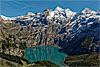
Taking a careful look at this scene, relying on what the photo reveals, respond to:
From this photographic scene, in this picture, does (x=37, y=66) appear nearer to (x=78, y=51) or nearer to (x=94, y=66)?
(x=94, y=66)

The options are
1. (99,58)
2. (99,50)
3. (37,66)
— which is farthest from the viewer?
(99,50)

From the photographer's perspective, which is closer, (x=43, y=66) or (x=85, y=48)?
(x=43, y=66)

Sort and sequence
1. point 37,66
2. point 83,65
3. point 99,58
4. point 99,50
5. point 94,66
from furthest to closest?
point 99,50
point 99,58
point 83,65
point 94,66
point 37,66

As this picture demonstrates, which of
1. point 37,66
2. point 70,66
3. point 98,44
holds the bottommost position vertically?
point 70,66

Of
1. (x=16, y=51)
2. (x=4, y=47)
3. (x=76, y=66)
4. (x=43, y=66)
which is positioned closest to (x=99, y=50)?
(x=76, y=66)

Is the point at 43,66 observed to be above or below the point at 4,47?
below

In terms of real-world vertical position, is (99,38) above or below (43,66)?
above

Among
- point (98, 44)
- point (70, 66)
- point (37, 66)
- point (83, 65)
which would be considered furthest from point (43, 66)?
point (98, 44)

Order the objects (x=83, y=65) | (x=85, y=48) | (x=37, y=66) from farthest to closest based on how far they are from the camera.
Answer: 1. (x=85, y=48)
2. (x=83, y=65)
3. (x=37, y=66)

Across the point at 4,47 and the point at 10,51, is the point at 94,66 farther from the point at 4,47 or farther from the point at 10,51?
the point at 4,47
